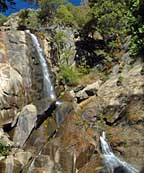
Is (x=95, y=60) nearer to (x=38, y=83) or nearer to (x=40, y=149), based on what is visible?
(x=38, y=83)

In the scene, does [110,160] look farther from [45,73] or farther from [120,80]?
[45,73]

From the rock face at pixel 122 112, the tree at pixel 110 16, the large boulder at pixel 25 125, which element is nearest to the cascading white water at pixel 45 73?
the rock face at pixel 122 112

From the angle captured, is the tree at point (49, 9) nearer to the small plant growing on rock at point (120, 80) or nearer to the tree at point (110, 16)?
the tree at point (110, 16)

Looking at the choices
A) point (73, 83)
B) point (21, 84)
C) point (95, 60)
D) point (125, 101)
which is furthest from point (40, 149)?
point (95, 60)

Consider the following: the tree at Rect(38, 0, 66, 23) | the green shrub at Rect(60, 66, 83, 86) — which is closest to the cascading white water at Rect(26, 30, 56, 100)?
the green shrub at Rect(60, 66, 83, 86)

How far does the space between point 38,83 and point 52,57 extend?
405 centimetres

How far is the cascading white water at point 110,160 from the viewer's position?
15.2 metres

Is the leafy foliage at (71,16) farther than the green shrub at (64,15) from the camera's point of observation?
No

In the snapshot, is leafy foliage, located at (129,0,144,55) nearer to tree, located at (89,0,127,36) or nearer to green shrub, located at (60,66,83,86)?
tree, located at (89,0,127,36)

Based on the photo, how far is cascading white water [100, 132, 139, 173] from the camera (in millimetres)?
15164

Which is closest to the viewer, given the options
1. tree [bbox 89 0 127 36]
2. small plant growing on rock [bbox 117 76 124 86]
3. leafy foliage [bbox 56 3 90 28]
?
small plant growing on rock [bbox 117 76 124 86]

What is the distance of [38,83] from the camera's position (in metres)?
23.0

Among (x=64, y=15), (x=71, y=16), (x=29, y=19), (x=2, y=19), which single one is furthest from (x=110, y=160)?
(x=2, y=19)

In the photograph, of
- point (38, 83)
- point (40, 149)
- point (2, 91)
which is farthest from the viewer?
point (38, 83)
